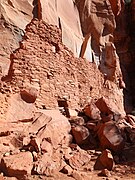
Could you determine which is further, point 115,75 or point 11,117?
point 115,75

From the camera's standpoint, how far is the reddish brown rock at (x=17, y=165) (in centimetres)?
332

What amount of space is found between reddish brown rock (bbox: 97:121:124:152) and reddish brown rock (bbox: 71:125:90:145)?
0.29 m

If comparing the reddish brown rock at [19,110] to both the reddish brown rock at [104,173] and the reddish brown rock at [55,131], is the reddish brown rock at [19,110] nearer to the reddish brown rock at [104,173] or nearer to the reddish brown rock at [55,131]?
the reddish brown rock at [55,131]

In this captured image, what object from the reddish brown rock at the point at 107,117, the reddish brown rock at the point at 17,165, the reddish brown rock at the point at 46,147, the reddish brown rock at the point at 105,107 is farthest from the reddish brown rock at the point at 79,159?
the reddish brown rock at the point at 105,107

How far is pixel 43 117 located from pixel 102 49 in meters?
6.78

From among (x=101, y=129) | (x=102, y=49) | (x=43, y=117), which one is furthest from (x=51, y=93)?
(x=102, y=49)

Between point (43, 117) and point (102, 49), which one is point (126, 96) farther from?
point (43, 117)

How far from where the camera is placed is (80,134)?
15.9 ft

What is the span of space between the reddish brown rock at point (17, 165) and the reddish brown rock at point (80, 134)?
1.46 m

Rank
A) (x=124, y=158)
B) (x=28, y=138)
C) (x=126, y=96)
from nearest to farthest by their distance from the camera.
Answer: (x=28, y=138)
(x=124, y=158)
(x=126, y=96)

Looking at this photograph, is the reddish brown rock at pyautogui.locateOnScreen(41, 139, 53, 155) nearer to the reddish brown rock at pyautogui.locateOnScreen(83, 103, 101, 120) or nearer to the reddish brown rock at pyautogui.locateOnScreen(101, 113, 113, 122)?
the reddish brown rock at pyautogui.locateOnScreen(101, 113, 113, 122)

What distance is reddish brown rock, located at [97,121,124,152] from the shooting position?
450 cm

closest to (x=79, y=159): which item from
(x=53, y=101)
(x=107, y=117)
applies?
(x=107, y=117)

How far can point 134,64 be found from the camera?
14570 millimetres
